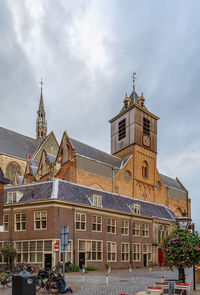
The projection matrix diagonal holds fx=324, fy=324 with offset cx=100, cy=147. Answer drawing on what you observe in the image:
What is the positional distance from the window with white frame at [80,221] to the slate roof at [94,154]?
1845 centimetres

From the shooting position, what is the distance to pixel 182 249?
14.4 m

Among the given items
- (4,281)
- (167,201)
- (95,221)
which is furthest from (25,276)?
(167,201)

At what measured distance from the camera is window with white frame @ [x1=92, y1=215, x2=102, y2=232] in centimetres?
3053

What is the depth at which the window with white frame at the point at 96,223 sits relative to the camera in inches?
1202

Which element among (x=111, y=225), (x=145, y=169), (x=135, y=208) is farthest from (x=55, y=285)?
(x=145, y=169)

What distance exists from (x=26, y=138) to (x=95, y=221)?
4664 centimetres

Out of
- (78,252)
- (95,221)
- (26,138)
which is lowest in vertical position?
(78,252)

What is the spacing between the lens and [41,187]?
29.5 m

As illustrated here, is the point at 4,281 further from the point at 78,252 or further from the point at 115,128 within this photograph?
the point at 115,128

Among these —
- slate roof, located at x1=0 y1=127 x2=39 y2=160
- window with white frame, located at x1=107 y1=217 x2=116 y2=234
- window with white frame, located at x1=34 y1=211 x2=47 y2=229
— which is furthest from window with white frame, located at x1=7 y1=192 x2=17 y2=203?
slate roof, located at x1=0 y1=127 x2=39 y2=160

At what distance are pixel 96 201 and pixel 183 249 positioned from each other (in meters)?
17.7

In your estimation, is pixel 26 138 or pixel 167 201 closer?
pixel 167 201

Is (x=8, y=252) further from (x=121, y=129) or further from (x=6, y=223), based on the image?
(x=121, y=129)

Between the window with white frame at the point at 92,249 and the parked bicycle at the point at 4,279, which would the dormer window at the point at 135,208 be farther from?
the parked bicycle at the point at 4,279
